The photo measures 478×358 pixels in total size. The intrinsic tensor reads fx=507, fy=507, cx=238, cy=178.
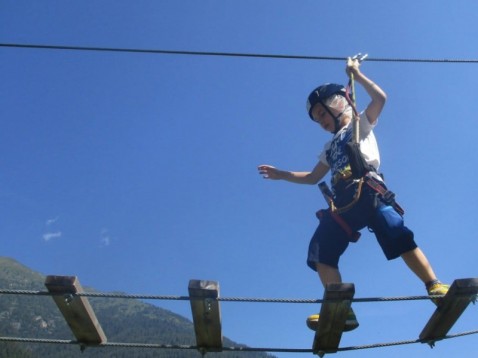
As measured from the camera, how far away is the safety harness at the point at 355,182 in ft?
16.2

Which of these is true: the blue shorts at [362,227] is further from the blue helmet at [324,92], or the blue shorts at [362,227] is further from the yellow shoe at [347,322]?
the blue helmet at [324,92]

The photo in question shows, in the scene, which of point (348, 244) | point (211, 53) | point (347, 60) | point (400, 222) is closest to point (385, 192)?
point (400, 222)

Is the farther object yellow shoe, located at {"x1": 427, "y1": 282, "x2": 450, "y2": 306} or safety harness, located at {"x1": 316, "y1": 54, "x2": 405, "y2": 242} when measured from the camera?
safety harness, located at {"x1": 316, "y1": 54, "x2": 405, "y2": 242}

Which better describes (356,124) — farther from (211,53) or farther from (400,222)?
(211,53)

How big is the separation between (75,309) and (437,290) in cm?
333

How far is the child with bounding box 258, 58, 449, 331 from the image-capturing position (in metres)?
4.93

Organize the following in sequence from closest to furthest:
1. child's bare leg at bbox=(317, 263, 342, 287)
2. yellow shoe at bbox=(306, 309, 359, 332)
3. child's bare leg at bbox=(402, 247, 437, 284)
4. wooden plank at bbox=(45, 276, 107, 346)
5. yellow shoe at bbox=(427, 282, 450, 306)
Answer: wooden plank at bbox=(45, 276, 107, 346) → yellow shoe at bbox=(427, 282, 450, 306) → yellow shoe at bbox=(306, 309, 359, 332) → child's bare leg at bbox=(402, 247, 437, 284) → child's bare leg at bbox=(317, 263, 342, 287)

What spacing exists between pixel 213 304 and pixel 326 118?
2.56 metres

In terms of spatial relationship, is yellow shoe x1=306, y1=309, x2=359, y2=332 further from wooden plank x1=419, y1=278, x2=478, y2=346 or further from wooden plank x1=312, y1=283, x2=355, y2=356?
wooden plank x1=419, y1=278, x2=478, y2=346

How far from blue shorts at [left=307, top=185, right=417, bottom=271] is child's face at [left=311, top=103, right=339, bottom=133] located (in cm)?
99

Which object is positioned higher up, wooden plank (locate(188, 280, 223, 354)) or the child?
the child

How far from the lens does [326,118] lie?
580cm

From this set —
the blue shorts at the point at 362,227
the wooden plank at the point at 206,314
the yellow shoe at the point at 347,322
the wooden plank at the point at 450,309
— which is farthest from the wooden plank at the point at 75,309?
the wooden plank at the point at 450,309

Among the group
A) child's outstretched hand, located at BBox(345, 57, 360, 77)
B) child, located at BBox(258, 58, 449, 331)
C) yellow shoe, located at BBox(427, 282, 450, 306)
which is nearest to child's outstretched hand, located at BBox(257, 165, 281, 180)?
child, located at BBox(258, 58, 449, 331)
